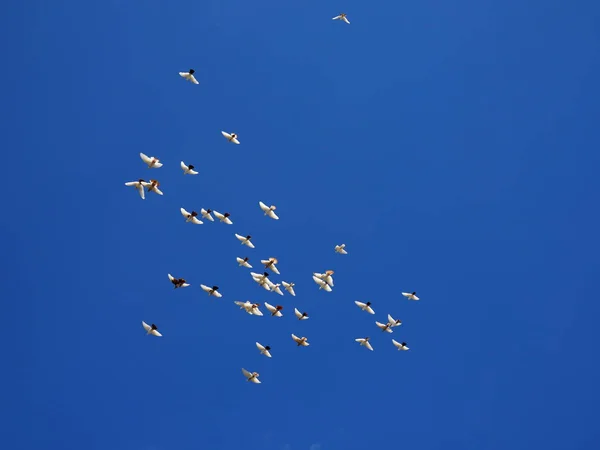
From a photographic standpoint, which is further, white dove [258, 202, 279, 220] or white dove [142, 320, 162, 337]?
white dove [258, 202, 279, 220]

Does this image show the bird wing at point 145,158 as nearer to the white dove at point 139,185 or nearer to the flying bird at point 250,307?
the white dove at point 139,185

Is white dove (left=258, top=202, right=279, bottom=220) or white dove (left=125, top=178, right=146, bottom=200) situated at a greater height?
white dove (left=258, top=202, right=279, bottom=220)

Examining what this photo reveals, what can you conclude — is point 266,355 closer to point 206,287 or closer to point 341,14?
point 206,287

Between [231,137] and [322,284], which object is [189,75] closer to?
[231,137]

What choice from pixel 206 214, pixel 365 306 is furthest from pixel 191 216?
pixel 365 306

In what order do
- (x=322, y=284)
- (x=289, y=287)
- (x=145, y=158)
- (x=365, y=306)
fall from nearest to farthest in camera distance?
(x=145, y=158) → (x=289, y=287) → (x=322, y=284) → (x=365, y=306)

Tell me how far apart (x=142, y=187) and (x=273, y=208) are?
10479mm

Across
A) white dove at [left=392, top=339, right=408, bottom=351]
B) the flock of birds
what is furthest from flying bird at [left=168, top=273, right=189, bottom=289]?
white dove at [left=392, top=339, right=408, bottom=351]

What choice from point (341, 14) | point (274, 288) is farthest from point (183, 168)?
point (341, 14)

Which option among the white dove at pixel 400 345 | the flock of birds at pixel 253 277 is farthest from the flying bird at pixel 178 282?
the white dove at pixel 400 345

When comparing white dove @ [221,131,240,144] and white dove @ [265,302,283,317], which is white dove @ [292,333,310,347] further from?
white dove @ [221,131,240,144]

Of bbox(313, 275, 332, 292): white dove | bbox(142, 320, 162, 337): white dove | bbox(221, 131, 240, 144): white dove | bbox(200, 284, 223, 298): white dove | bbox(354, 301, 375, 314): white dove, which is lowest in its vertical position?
bbox(142, 320, 162, 337): white dove

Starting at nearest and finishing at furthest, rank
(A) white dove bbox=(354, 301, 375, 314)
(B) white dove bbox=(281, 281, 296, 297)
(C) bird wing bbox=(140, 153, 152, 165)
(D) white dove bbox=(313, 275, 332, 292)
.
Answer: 1. (C) bird wing bbox=(140, 153, 152, 165)
2. (B) white dove bbox=(281, 281, 296, 297)
3. (D) white dove bbox=(313, 275, 332, 292)
4. (A) white dove bbox=(354, 301, 375, 314)

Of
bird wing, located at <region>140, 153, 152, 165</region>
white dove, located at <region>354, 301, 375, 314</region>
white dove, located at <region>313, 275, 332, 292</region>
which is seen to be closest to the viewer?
bird wing, located at <region>140, 153, 152, 165</region>
